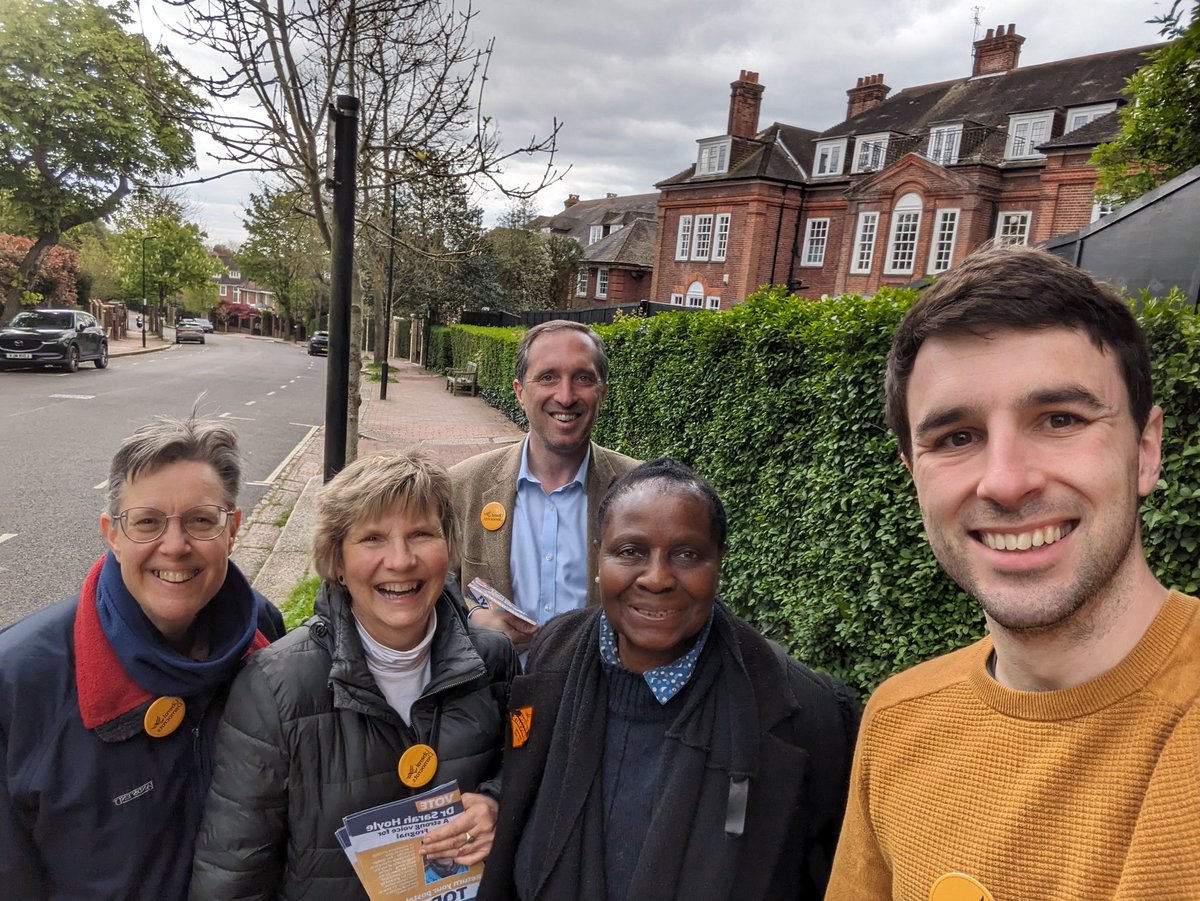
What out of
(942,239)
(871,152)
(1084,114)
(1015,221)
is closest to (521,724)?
(942,239)

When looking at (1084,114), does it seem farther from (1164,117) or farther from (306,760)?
(306,760)

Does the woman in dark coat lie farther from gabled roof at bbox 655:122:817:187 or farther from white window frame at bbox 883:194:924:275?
gabled roof at bbox 655:122:817:187

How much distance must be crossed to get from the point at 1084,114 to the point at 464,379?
955 inches

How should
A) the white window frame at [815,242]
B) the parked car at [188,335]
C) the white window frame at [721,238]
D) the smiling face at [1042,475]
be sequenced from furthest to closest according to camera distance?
1. the parked car at [188,335]
2. the white window frame at [721,238]
3. the white window frame at [815,242]
4. the smiling face at [1042,475]

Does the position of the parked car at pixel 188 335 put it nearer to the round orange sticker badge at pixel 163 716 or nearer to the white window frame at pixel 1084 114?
the white window frame at pixel 1084 114

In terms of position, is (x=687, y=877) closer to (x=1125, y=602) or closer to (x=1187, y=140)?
(x=1125, y=602)

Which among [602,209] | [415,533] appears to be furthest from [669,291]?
[415,533]

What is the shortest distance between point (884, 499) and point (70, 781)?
10.1ft

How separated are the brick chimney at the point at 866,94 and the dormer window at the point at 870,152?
4.35 metres

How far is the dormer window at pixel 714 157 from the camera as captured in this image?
3384cm

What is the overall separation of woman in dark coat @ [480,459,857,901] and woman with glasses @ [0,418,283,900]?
81 cm

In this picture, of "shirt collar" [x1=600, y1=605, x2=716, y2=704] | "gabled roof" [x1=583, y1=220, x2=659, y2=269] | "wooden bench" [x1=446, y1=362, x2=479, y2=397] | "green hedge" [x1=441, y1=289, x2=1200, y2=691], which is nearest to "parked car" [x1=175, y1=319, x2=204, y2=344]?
"gabled roof" [x1=583, y1=220, x2=659, y2=269]

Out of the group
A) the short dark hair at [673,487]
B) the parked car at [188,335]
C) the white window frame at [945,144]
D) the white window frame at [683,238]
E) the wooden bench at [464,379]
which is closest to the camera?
the short dark hair at [673,487]

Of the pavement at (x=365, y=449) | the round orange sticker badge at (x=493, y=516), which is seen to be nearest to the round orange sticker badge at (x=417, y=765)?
the pavement at (x=365, y=449)
